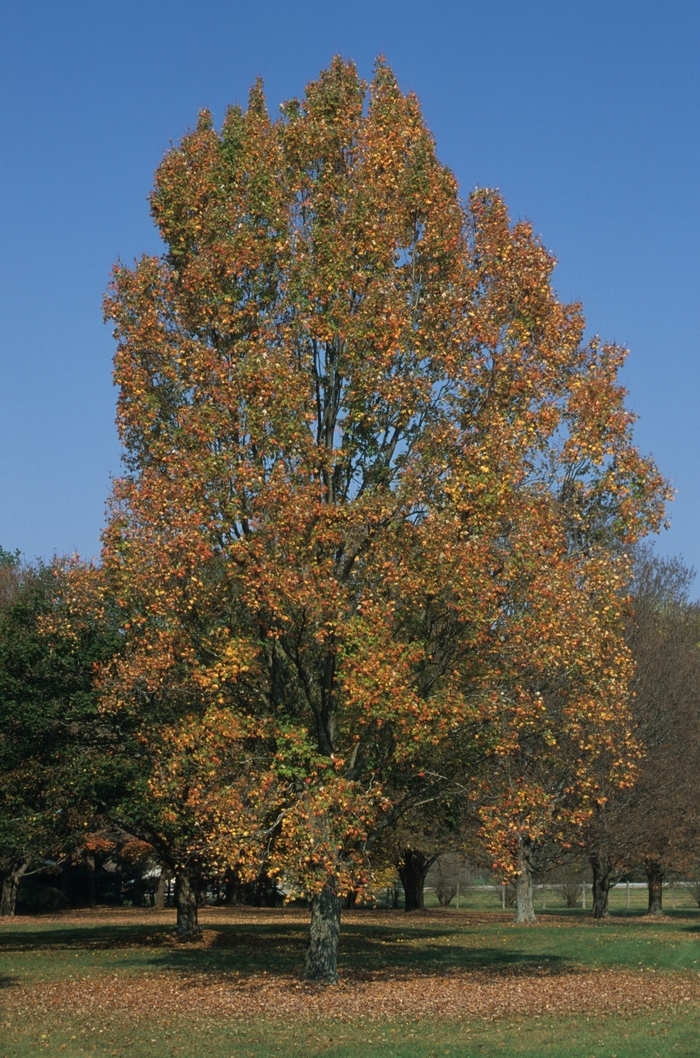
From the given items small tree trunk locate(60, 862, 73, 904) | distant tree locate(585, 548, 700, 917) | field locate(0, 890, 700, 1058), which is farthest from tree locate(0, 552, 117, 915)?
small tree trunk locate(60, 862, 73, 904)

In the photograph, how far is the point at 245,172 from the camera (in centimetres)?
2539

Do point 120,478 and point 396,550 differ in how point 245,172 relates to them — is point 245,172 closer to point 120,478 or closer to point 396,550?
point 120,478

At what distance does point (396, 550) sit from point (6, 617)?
19966 millimetres

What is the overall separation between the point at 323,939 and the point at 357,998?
2287 millimetres

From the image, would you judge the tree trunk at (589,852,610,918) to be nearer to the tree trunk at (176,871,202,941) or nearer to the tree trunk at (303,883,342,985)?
the tree trunk at (176,871,202,941)

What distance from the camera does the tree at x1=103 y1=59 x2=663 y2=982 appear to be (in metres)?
22.3

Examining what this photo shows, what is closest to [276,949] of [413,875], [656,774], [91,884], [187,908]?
[187,908]

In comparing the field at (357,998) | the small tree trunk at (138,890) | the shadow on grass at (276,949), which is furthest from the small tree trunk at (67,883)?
the field at (357,998)

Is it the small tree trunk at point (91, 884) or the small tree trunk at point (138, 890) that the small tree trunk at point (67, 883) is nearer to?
the small tree trunk at point (91, 884)

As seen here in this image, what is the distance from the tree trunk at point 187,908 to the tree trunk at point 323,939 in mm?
14822

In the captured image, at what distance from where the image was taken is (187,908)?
38781 mm

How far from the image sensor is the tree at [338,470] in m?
22.3

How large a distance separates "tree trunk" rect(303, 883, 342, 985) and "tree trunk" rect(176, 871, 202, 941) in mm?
14822

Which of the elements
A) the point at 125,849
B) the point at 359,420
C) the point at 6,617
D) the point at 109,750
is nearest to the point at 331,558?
the point at 359,420
